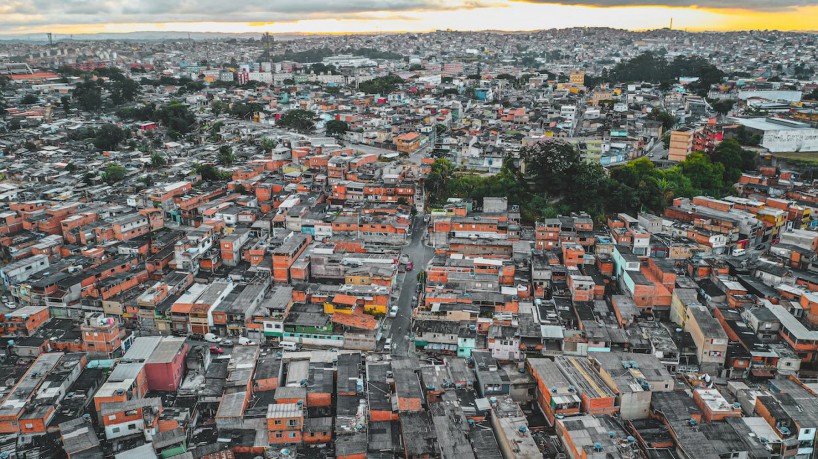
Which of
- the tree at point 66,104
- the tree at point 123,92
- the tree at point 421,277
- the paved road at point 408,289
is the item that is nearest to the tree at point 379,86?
the tree at point 123,92

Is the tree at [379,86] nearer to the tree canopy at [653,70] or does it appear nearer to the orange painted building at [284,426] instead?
the tree canopy at [653,70]

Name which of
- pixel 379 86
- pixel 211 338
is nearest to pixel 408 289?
pixel 211 338

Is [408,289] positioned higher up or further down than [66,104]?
further down

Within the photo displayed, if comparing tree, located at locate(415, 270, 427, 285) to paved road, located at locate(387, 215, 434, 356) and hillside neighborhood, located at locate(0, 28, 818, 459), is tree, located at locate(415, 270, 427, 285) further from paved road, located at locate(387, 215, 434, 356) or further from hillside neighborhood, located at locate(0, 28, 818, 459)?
paved road, located at locate(387, 215, 434, 356)

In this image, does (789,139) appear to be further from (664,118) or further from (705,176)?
(705,176)

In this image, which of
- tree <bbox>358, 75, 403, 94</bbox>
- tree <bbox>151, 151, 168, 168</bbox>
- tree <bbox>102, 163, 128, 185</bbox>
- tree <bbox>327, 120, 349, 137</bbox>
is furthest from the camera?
tree <bbox>358, 75, 403, 94</bbox>

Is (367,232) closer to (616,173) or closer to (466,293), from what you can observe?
(466,293)

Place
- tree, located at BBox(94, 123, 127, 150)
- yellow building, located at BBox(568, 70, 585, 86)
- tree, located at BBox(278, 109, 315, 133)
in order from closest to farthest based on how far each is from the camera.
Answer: tree, located at BBox(94, 123, 127, 150)
tree, located at BBox(278, 109, 315, 133)
yellow building, located at BBox(568, 70, 585, 86)

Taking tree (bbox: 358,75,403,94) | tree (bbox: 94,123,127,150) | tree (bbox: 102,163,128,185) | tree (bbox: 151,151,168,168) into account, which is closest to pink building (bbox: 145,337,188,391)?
tree (bbox: 102,163,128,185)
